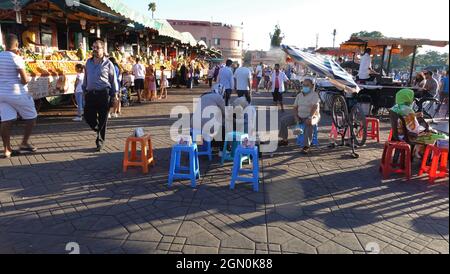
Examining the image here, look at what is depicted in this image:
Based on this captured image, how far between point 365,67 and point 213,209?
353 inches

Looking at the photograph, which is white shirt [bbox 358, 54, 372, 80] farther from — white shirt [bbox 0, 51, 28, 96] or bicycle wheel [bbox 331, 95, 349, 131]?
white shirt [bbox 0, 51, 28, 96]

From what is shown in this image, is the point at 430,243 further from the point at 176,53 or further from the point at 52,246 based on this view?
the point at 176,53

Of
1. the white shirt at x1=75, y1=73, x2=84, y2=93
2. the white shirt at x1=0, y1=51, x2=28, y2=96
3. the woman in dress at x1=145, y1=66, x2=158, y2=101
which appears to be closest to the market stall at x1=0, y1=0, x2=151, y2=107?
the white shirt at x1=75, y1=73, x2=84, y2=93

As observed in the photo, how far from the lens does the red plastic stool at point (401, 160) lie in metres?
5.27

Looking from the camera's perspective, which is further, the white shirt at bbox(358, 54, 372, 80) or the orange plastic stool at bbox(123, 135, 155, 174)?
the white shirt at bbox(358, 54, 372, 80)

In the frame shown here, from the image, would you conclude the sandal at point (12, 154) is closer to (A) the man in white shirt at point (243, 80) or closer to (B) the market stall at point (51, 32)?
(B) the market stall at point (51, 32)

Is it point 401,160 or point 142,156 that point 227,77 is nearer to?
point 142,156

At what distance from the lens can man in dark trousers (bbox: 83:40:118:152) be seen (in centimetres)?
604

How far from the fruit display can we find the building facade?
193 feet

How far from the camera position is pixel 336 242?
11.0 ft

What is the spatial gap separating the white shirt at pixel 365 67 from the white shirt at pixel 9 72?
946 cm

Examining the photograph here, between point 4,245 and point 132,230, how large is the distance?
1.11 metres

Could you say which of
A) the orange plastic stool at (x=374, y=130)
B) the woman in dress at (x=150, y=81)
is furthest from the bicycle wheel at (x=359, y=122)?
the woman in dress at (x=150, y=81)

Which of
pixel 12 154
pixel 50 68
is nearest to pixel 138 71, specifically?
pixel 50 68
